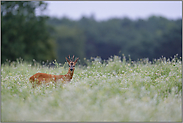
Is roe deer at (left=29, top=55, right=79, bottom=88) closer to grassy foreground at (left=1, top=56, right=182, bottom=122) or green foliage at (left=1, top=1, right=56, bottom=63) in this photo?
grassy foreground at (left=1, top=56, right=182, bottom=122)

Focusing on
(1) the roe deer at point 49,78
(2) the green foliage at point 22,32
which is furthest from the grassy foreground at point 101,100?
(2) the green foliage at point 22,32

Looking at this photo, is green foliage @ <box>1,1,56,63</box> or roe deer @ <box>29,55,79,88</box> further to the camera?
green foliage @ <box>1,1,56,63</box>

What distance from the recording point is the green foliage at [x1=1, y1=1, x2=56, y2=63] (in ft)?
66.9

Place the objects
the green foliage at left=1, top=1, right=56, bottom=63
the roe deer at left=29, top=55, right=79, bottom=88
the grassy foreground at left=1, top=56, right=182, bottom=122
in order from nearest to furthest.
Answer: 1. the grassy foreground at left=1, top=56, right=182, bottom=122
2. the roe deer at left=29, top=55, right=79, bottom=88
3. the green foliage at left=1, top=1, right=56, bottom=63

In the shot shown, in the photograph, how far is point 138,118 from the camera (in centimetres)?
461

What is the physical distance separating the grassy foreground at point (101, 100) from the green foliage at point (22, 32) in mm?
14027

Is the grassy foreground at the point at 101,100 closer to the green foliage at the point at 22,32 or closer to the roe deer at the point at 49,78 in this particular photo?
the roe deer at the point at 49,78

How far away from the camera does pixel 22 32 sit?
73.5 ft

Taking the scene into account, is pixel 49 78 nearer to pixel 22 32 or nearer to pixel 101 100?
pixel 101 100

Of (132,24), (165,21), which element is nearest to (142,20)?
(132,24)

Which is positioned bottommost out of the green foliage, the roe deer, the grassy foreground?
the grassy foreground

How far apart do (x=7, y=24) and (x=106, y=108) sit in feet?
60.2

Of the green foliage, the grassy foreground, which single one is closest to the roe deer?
the grassy foreground

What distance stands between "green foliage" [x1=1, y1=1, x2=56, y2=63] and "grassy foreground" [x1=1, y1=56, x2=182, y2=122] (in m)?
14.0
